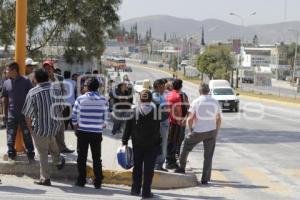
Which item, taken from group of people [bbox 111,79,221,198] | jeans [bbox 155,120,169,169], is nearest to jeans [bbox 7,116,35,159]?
group of people [bbox 111,79,221,198]

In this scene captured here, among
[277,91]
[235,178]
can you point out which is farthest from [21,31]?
[277,91]

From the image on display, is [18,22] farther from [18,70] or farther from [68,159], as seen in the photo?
[68,159]

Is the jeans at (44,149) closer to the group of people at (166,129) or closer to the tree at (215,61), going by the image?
the group of people at (166,129)

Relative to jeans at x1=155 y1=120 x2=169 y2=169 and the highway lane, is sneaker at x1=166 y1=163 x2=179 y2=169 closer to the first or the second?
jeans at x1=155 y1=120 x2=169 y2=169

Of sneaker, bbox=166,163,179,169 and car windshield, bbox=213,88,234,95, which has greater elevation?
sneaker, bbox=166,163,179,169

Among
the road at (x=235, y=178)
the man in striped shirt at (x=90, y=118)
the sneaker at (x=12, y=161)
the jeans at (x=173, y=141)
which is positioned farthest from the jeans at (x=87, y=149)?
the jeans at (x=173, y=141)

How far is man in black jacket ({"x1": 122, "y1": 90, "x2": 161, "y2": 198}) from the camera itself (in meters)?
9.56

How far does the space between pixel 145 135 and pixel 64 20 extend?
13.4 meters

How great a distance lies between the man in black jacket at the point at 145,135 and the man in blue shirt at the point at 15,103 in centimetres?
201

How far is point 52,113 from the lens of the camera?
10.0 m

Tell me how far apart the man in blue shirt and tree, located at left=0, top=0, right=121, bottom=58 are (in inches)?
438

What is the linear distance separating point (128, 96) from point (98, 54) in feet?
17.0

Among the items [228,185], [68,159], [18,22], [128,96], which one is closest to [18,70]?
[18,22]

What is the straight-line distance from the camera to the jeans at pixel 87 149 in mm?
10078
